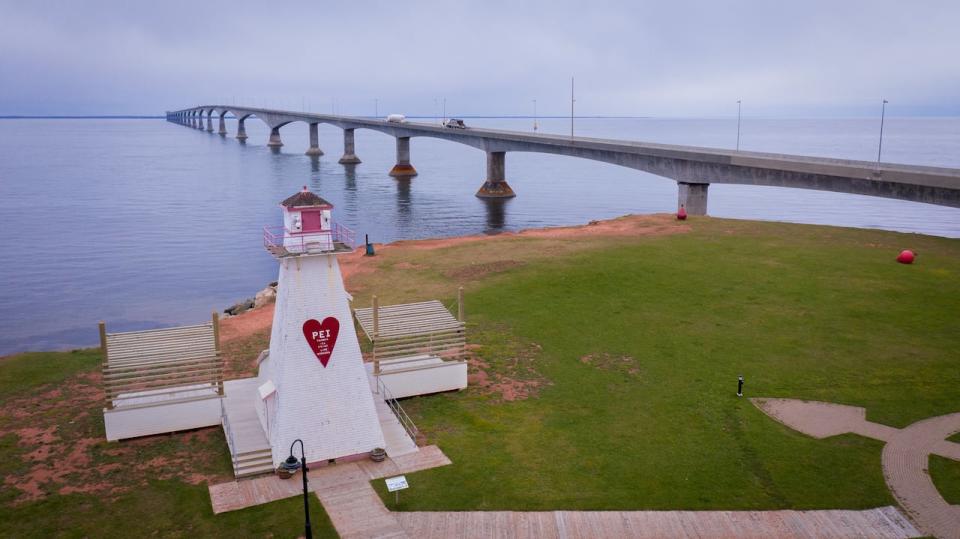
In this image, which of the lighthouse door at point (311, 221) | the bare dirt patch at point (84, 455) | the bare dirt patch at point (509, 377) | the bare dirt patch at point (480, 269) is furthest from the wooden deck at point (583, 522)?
the bare dirt patch at point (480, 269)

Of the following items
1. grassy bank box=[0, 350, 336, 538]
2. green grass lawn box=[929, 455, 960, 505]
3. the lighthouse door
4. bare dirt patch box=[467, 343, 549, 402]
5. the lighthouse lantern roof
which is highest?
the lighthouse lantern roof

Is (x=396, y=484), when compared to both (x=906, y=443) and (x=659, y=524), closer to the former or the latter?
(x=659, y=524)

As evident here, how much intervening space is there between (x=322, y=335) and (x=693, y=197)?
48.8m

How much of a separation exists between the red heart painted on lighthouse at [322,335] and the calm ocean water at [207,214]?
83.3ft

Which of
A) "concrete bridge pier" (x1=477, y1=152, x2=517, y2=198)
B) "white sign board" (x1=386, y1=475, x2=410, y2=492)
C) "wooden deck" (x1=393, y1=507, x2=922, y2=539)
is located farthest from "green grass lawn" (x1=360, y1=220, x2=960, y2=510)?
"concrete bridge pier" (x1=477, y1=152, x2=517, y2=198)

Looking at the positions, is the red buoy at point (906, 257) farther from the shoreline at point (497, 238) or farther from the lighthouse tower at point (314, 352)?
the lighthouse tower at point (314, 352)

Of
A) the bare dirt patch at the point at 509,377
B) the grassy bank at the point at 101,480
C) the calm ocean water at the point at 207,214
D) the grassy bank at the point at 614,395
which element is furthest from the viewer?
the calm ocean water at the point at 207,214

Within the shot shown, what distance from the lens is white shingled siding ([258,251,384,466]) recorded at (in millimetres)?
20062

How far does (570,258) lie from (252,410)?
Result: 23696mm

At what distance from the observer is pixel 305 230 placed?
2012 centimetres

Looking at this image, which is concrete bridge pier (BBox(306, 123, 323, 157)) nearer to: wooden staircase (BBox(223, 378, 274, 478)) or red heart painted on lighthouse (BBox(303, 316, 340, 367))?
wooden staircase (BBox(223, 378, 274, 478))

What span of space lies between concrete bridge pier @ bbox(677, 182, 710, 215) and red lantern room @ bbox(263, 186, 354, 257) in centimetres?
4724

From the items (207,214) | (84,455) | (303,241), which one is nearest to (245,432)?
(84,455)

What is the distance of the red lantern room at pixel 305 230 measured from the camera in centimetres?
1984
